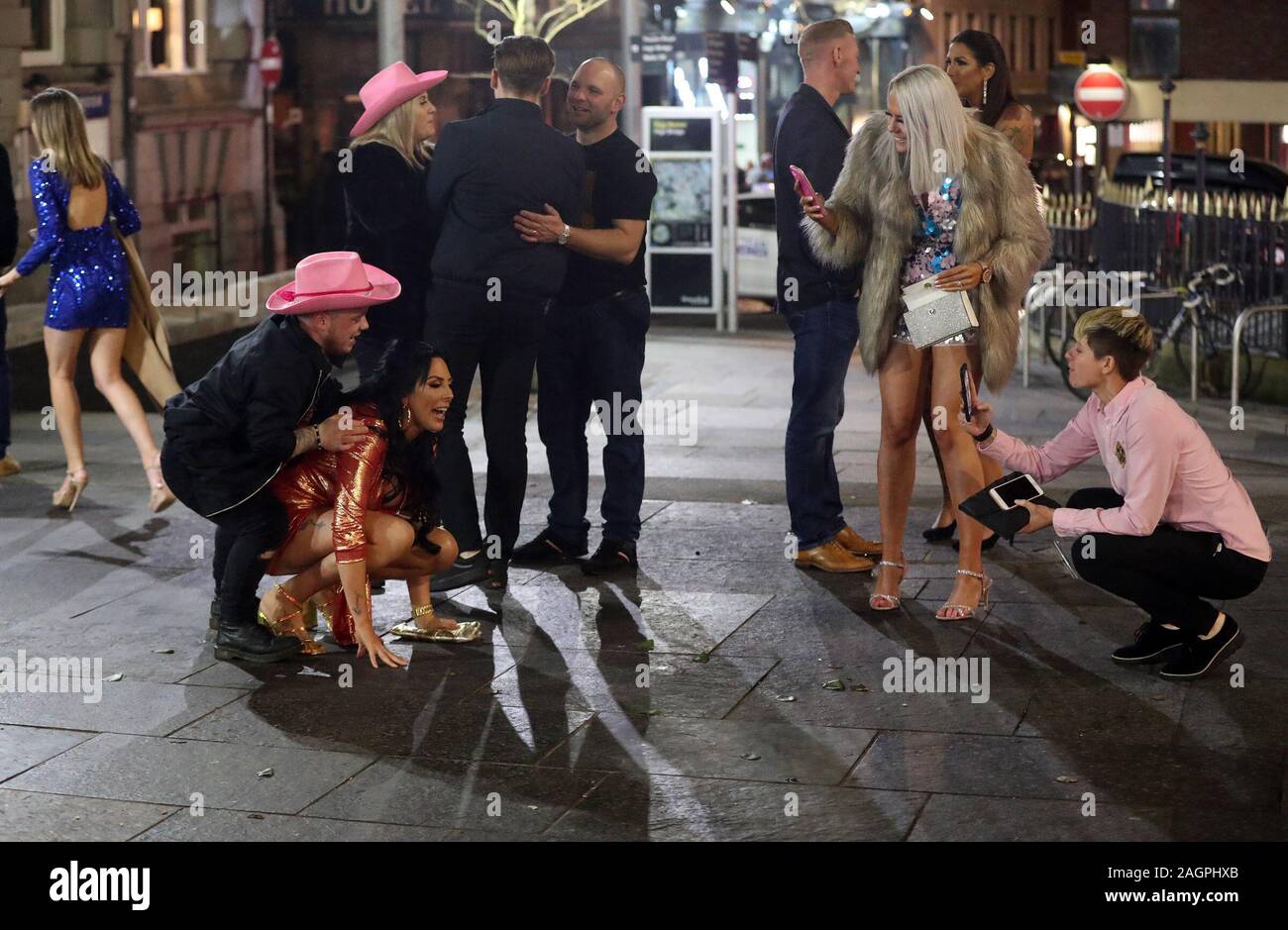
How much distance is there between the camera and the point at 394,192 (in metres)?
6.58

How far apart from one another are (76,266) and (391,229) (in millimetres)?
2378

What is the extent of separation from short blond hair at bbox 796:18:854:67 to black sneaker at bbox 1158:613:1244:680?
8.72 ft

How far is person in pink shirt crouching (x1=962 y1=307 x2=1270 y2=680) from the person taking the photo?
211 inches

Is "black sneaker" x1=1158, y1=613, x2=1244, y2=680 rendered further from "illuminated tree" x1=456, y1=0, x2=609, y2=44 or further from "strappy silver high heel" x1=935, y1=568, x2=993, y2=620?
"illuminated tree" x1=456, y1=0, x2=609, y2=44

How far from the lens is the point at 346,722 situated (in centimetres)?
521

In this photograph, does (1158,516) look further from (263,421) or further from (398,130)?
(398,130)

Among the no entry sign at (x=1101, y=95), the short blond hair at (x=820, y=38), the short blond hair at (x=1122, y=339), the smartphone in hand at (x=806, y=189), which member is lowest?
the short blond hair at (x=1122, y=339)

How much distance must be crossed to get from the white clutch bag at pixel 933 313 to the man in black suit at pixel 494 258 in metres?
1.33

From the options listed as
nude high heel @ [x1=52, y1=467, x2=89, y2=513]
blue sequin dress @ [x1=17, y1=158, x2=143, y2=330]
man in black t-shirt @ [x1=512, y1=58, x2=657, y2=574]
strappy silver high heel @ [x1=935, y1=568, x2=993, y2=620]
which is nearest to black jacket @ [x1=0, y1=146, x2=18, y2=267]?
blue sequin dress @ [x1=17, y1=158, x2=143, y2=330]

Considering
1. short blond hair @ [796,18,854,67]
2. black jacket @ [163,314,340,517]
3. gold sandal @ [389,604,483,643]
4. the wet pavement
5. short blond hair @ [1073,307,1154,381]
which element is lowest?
the wet pavement

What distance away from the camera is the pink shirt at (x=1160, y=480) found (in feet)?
17.6

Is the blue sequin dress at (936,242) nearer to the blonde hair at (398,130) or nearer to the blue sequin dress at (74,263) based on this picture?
the blonde hair at (398,130)

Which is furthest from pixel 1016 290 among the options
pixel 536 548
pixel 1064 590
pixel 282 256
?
pixel 282 256

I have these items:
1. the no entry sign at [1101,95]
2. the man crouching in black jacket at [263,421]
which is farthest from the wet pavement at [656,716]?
the no entry sign at [1101,95]
